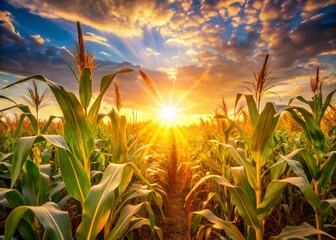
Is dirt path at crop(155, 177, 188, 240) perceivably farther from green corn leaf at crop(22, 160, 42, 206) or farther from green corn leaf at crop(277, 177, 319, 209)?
green corn leaf at crop(277, 177, 319, 209)

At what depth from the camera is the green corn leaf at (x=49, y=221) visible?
1146mm

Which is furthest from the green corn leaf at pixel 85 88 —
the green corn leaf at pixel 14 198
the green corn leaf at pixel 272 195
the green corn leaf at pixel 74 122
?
the green corn leaf at pixel 272 195

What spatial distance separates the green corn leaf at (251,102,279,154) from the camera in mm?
1491

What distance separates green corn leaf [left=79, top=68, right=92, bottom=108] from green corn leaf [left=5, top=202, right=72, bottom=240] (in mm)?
694

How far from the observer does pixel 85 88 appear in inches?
60.6

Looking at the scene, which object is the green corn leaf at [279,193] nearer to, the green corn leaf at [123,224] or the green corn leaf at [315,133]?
the green corn leaf at [315,133]

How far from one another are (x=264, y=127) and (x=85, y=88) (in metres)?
1.27

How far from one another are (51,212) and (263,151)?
1491 mm

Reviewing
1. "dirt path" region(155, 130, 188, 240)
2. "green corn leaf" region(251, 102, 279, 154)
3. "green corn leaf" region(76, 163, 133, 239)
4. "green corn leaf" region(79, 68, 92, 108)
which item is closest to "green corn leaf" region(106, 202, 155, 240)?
"green corn leaf" region(76, 163, 133, 239)

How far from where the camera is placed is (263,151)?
170cm

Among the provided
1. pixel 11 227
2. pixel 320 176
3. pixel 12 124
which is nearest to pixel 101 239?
pixel 11 227

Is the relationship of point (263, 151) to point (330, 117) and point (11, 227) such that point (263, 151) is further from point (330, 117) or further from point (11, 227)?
point (330, 117)

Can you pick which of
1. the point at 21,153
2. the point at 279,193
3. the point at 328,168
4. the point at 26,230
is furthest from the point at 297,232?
the point at 26,230

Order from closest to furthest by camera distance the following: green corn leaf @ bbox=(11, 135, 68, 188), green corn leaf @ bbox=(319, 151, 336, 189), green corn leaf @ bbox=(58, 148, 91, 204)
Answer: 1. green corn leaf @ bbox=(11, 135, 68, 188)
2. green corn leaf @ bbox=(58, 148, 91, 204)
3. green corn leaf @ bbox=(319, 151, 336, 189)
